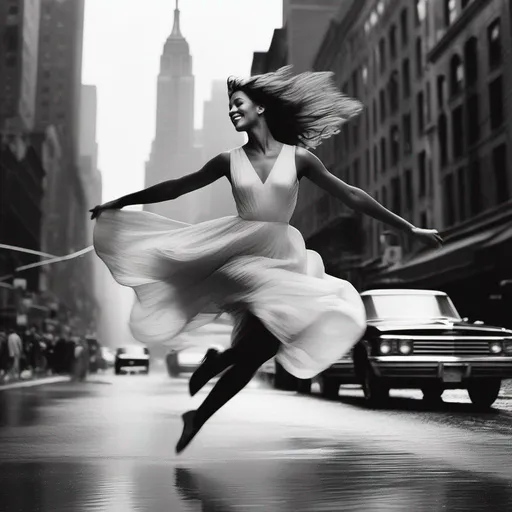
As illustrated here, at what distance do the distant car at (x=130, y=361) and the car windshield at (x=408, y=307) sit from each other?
35.4 metres

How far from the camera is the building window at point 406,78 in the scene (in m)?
48.8

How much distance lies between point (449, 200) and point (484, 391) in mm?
A: 28031

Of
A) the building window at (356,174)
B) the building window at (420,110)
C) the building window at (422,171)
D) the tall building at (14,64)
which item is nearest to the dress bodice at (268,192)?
the building window at (422,171)

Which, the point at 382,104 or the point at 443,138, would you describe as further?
the point at 382,104

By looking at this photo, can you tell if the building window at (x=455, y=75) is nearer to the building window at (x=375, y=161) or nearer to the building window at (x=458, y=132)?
the building window at (x=458, y=132)

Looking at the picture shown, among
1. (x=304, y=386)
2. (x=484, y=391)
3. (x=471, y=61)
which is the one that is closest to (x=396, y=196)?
(x=471, y=61)

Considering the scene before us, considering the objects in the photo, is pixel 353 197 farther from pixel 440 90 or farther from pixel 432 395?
pixel 440 90

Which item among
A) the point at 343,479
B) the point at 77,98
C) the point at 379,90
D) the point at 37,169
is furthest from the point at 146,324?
the point at 77,98

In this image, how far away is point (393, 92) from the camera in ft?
170

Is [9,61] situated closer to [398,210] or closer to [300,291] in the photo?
[398,210]

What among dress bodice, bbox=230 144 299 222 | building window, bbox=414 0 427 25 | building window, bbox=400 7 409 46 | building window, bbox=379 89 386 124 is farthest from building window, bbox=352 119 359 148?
dress bodice, bbox=230 144 299 222

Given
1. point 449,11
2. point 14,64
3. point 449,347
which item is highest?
point 14,64

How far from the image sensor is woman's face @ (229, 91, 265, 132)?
556 cm

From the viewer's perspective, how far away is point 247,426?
32.3 ft
